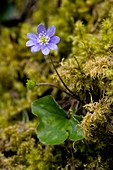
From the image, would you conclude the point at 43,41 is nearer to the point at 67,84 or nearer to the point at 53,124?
the point at 67,84

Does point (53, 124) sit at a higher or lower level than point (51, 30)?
lower

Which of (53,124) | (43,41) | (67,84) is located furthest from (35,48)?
(53,124)

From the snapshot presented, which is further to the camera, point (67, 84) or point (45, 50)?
point (67, 84)

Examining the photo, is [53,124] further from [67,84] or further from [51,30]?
[51,30]

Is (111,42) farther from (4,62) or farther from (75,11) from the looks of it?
(4,62)

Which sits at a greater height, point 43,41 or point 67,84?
point 43,41

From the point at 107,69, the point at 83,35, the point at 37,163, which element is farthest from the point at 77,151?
the point at 83,35

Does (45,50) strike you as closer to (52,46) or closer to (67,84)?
(52,46)

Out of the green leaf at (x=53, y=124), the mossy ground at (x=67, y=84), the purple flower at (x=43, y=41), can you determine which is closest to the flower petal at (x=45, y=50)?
the purple flower at (x=43, y=41)

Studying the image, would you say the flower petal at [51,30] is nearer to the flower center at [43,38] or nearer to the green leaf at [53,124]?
the flower center at [43,38]

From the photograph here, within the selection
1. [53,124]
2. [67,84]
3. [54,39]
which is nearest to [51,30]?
[54,39]
